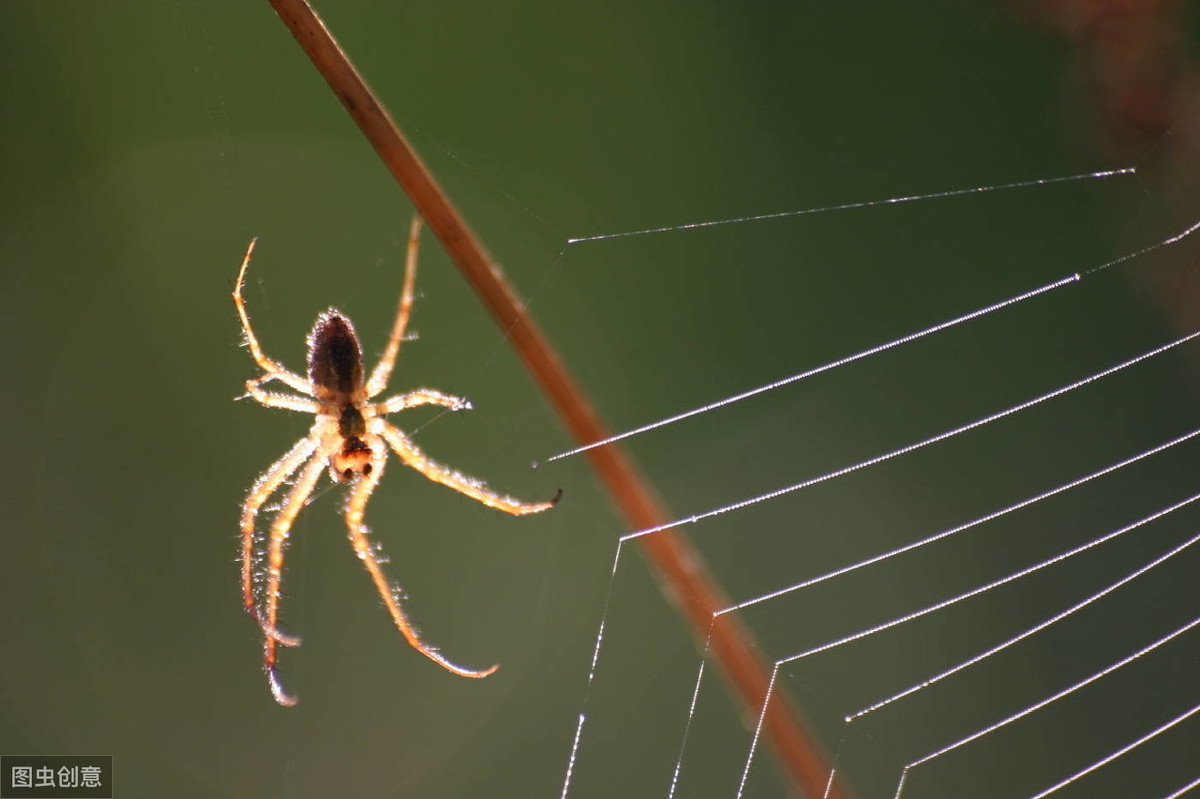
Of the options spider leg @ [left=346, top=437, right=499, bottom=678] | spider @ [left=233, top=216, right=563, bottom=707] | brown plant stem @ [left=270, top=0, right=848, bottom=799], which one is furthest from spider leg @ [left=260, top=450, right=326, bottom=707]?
brown plant stem @ [left=270, top=0, right=848, bottom=799]

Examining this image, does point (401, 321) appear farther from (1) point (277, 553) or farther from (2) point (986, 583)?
(2) point (986, 583)

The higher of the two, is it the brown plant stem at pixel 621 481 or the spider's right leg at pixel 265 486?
the spider's right leg at pixel 265 486

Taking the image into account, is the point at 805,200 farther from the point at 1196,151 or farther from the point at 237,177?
the point at 1196,151

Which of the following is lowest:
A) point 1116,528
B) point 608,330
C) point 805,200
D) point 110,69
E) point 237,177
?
point 1116,528

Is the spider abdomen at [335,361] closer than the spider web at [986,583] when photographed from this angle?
Yes

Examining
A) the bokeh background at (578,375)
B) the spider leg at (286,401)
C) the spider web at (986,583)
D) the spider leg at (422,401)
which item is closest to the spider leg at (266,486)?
the spider leg at (286,401)

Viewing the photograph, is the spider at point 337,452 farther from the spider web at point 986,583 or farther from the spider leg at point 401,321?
the spider web at point 986,583

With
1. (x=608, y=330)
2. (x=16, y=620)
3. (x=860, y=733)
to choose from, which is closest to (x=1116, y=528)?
(x=860, y=733)
